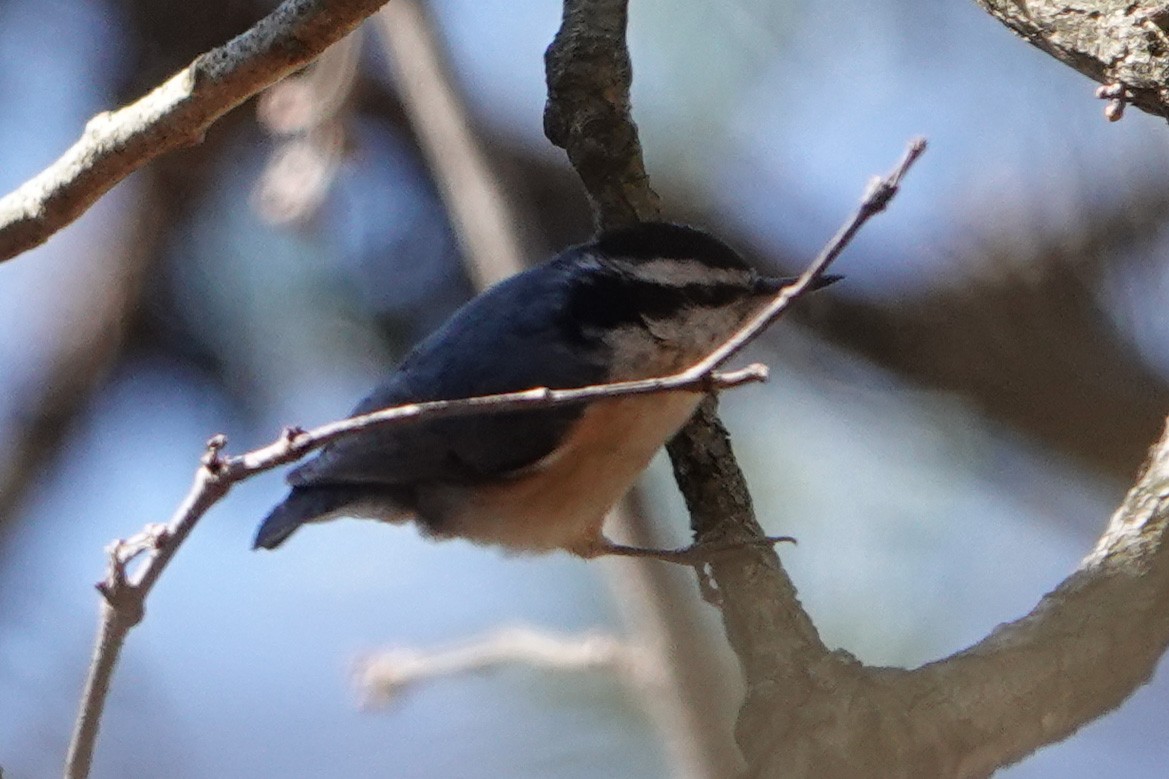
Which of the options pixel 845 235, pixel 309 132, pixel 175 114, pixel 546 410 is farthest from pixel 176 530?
pixel 309 132

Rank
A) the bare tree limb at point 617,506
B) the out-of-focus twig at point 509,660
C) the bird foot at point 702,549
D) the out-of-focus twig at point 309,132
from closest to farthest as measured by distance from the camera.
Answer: the bare tree limb at point 617,506, the out-of-focus twig at point 509,660, the bird foot at point 702,549, the out-of-focus twig at point 309,132

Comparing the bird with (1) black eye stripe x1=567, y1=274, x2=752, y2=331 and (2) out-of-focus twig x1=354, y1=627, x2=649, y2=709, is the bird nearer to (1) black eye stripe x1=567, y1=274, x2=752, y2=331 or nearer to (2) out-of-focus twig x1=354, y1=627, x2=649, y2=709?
(1) black eye stripe x1=567, y1=274, x2=752, y2=331

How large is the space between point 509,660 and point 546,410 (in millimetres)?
382

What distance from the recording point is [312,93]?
1.83m

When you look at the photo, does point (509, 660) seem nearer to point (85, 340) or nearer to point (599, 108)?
point (599, 108)

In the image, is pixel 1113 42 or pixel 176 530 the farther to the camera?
pixel 1113 42

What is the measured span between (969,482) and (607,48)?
0.96 meters

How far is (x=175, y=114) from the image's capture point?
1.34m

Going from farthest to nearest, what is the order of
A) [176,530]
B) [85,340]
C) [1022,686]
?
[85,340] < [1022,686] < [176,530]

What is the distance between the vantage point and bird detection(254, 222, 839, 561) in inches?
65.3

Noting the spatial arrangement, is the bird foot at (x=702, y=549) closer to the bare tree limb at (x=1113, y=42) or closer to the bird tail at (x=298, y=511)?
the bird tail at (x=298, y=511)

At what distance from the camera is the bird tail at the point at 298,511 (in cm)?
165

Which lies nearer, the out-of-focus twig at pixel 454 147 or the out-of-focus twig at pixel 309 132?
the out-of-focus twig at pixel 454 147

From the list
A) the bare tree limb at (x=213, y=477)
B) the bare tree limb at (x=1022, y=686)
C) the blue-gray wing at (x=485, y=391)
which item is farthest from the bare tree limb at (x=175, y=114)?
the bare tree limb at (x=1022, y=686)
